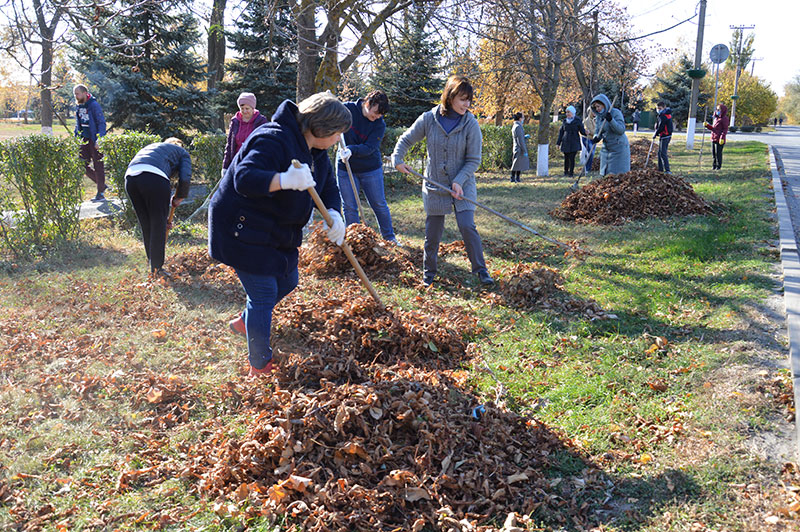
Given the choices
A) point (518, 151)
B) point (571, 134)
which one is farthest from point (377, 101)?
point (571, 134)

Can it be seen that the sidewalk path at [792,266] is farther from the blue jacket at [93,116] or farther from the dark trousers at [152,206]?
the blue jacket at [93,116]

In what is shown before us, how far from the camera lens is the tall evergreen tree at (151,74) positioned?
508 inches

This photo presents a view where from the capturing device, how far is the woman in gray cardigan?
515 centimetres

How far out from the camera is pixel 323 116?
308 cm

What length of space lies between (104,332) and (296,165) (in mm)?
2662

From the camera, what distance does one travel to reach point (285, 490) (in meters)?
2.46

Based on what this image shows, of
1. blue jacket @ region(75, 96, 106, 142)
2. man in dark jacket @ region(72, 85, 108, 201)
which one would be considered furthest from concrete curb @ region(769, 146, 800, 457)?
blue jacket @ region(75, 96, 106, 142)

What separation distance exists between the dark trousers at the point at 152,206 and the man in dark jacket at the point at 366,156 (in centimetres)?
211

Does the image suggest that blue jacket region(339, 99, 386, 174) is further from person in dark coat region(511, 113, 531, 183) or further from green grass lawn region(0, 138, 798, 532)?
person in dark coat region(511, 113, 531, 183)

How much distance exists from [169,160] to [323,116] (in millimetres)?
3230

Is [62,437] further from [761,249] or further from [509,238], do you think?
[761,249]

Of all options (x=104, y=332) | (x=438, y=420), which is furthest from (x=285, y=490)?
(x=104, y=332)

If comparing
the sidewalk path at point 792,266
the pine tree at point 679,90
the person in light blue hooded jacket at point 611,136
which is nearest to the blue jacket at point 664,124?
the sidewalk path at point 792,266

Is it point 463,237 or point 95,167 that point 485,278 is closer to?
point 463,237
